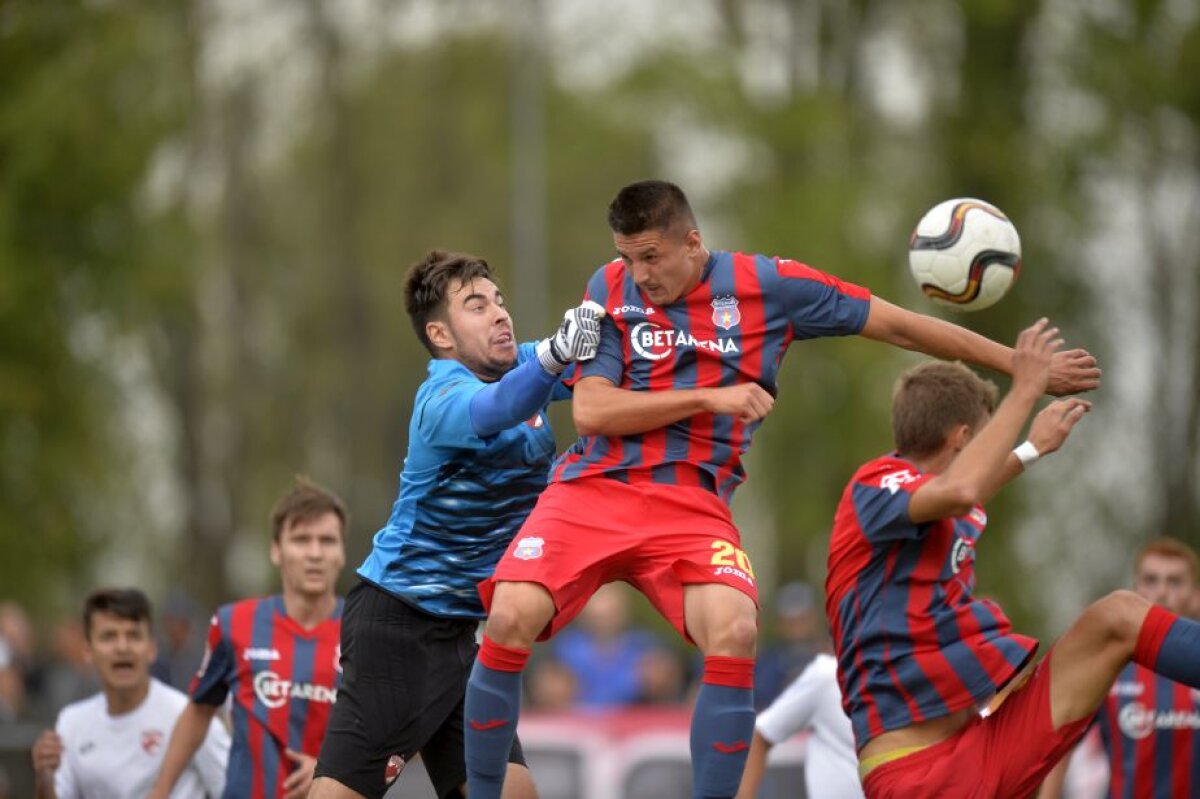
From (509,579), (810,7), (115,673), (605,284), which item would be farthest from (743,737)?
(810,7)

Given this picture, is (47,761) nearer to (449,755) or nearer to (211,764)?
(211,764)

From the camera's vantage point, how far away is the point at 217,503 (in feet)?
118

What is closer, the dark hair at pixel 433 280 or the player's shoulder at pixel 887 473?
the player's shoulder at pixel 887 473

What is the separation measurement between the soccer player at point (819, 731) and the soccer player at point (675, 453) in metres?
1.80

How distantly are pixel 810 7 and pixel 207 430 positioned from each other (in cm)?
1642

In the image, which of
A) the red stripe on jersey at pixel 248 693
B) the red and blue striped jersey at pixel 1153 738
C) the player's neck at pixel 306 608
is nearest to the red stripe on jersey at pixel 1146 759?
the red and blue striped jersey at pixel 1153 738

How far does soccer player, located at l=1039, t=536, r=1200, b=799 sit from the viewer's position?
10.0 m

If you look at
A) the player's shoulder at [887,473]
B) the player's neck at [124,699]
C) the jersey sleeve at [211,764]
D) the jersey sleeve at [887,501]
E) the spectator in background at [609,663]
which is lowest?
the spectator in background at [609,663]

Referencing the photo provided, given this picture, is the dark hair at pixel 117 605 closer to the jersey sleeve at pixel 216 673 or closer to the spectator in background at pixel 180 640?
the jersey sleeve at pixel 216 673

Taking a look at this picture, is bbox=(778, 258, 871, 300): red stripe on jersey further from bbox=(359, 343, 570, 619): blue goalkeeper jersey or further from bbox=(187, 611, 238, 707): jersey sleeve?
bbox=(187, 611, 238, 707): jersey sleeve

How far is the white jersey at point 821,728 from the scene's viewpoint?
354 inches

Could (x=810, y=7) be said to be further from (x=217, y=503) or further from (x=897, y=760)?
(x=897, y=760)

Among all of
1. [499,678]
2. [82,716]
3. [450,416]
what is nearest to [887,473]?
[499,678]

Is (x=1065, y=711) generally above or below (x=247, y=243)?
below
